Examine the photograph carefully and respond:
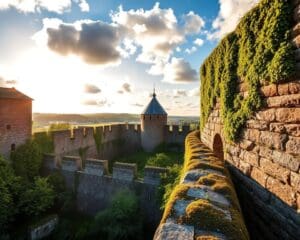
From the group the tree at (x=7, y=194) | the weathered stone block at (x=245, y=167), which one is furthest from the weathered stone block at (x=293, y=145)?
the tree at (x=7, y=194)

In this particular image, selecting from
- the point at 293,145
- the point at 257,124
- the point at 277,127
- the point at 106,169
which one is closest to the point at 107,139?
the point at 106,169

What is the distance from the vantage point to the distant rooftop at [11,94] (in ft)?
39.5

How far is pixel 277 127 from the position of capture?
2.68 meters

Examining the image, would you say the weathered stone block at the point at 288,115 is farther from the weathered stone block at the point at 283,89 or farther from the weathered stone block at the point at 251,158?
the weathered stone block at the point at 251,158

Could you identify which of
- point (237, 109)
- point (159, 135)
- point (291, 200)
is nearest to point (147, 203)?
point (237, 109)

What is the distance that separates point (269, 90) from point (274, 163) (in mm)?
946

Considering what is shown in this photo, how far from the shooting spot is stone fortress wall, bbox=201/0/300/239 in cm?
236

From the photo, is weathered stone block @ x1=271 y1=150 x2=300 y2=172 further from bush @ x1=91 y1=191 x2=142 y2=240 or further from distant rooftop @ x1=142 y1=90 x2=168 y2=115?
distant rooftop @ x1=142 y1=90 x2=168 y2=115

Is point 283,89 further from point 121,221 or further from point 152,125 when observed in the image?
point 152,125

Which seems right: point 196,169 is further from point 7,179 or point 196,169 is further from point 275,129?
point 7,179

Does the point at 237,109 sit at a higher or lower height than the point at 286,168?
higher

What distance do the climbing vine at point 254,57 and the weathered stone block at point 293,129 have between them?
556mm

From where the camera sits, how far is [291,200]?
2.40 meters

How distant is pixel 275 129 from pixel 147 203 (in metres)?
8.32
